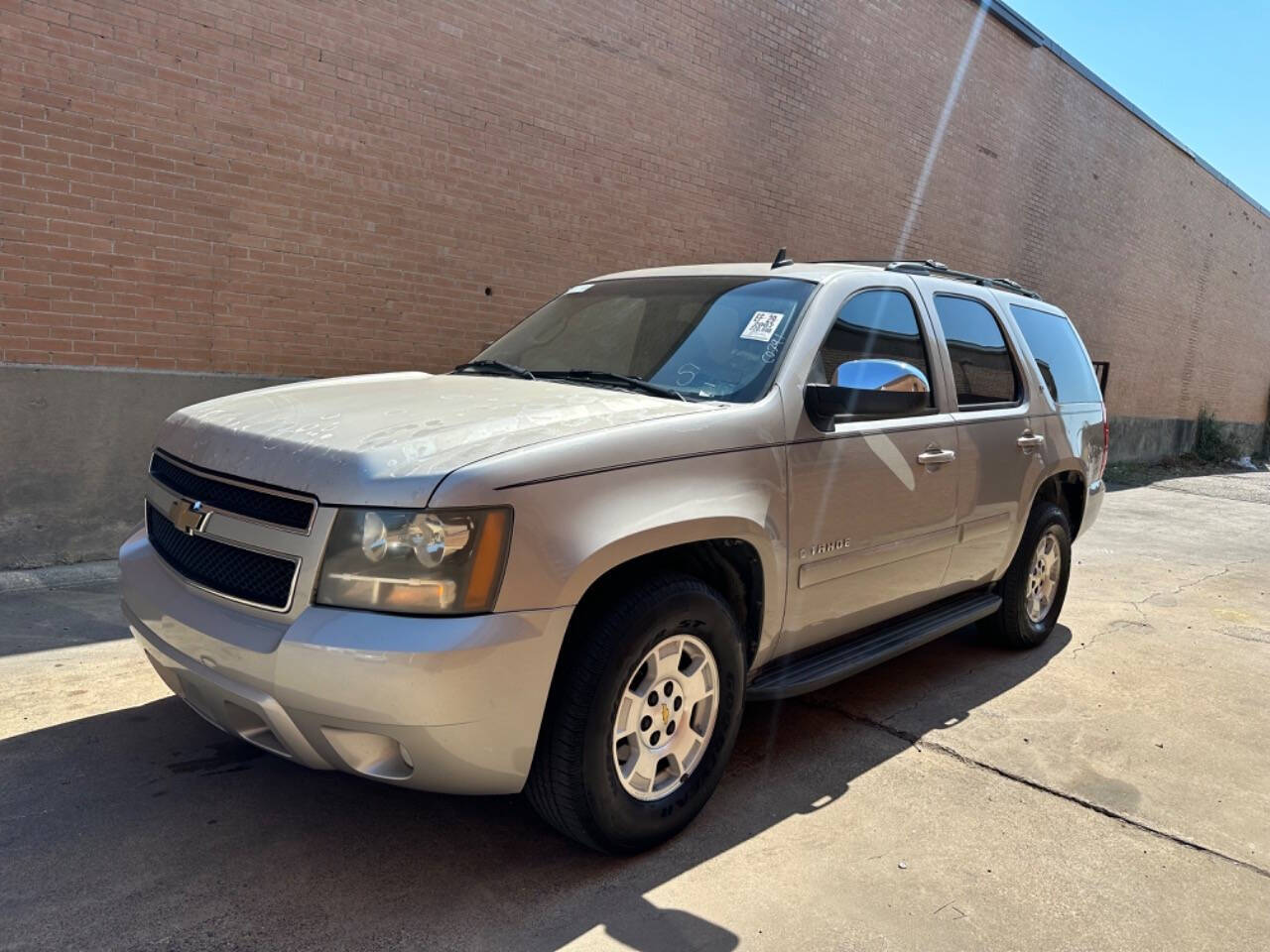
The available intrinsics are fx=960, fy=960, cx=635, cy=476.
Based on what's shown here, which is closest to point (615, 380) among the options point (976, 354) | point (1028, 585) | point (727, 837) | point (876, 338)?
point (876, 338)

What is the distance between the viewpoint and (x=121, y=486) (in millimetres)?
6133

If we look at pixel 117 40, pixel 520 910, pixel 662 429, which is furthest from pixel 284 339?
pixel 520 910

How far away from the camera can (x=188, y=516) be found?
2.93 m

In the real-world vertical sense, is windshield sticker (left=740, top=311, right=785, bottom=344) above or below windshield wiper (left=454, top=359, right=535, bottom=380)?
above

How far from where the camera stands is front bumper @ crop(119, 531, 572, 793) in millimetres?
2424

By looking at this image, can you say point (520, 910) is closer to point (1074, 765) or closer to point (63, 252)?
point (1074, 765)

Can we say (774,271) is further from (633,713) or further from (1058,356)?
(1058,356)

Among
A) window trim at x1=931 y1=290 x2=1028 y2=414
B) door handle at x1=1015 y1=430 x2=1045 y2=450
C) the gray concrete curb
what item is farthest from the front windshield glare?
the gray concrete curb

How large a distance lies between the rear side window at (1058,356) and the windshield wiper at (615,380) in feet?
8.70

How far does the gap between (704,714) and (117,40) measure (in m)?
5.49

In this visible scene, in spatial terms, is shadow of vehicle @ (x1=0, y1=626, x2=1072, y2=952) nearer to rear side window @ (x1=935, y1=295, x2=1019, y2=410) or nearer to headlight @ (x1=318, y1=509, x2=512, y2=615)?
headlight @ (x1=318, y1=509, x2=512, y2=615)

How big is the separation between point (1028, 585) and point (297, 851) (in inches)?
156

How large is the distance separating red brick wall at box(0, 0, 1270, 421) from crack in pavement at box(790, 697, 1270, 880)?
4610 mm

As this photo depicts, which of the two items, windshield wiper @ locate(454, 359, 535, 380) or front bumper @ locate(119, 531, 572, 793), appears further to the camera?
windshield wiper @ locate(454, 359, 535, 380)
